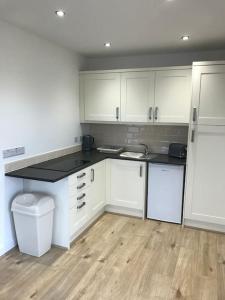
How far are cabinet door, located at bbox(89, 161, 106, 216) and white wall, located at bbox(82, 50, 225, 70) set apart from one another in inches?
63.8

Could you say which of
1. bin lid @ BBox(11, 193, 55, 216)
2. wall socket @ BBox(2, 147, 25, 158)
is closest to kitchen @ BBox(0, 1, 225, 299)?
wall socket @ BBox(2, 147, 25, 158)

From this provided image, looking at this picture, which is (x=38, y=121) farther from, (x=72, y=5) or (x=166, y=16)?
(x=166, y=16)

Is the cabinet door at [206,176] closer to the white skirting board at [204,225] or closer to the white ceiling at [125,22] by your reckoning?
the white skirting board at [204,225]

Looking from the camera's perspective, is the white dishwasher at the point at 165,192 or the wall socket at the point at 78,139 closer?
the white dishwasher at the point at 165,192

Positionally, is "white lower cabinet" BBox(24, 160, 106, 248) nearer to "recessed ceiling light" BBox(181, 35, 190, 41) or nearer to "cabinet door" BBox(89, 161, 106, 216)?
"cabinet door" BBox(89, 161, 106, 216)

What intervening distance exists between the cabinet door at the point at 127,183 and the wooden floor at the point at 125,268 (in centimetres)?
46

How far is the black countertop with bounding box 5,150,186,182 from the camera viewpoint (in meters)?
2.48

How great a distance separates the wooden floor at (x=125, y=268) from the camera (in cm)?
211

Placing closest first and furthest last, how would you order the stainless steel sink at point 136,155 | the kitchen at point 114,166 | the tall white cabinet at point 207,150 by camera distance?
1. the kitchen at point 114,166
2. the tall white cabinet at point 207,150
3. the stainless steel sink at point 136,155

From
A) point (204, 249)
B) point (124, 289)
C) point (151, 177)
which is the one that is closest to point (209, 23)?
point (151, 177)

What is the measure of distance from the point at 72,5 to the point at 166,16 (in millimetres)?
836

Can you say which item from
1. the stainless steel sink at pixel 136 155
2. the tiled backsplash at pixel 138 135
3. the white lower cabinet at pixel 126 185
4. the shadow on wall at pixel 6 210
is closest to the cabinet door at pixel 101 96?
the tiled backsplash at pixel 138 135

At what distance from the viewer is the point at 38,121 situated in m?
3.00

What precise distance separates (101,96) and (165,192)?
1713 mm
